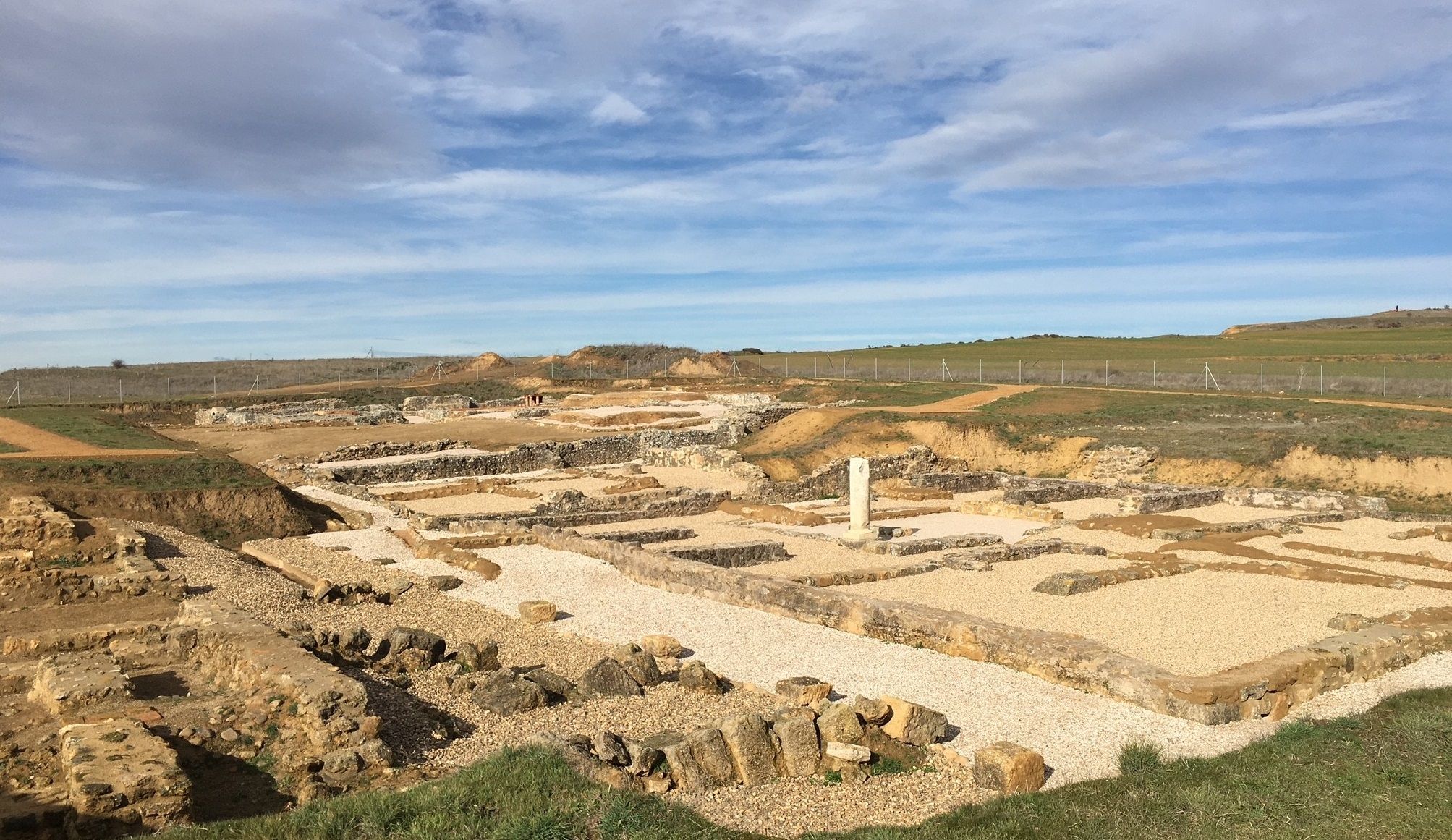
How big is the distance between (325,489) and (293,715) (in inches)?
819

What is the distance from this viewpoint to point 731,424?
39344mm

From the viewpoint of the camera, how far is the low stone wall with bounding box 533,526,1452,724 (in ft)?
30.2

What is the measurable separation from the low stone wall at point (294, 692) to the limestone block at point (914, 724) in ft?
14.2

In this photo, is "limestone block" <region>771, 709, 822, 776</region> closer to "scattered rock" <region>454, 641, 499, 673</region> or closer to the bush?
the bush

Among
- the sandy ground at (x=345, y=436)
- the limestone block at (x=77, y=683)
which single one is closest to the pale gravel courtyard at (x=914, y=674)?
the limestone block at (x=77, y=683)

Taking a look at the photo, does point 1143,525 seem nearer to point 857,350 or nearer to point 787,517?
point 787,517

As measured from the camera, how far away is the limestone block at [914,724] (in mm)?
8375

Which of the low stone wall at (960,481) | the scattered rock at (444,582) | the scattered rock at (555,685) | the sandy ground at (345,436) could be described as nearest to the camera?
the scattered rock at (555,685)

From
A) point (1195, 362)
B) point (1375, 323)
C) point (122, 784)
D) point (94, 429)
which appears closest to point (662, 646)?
point (122, 784)

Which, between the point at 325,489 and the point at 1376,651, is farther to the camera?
the point at 325,489

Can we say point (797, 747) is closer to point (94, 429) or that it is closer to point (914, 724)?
point (914, 724)

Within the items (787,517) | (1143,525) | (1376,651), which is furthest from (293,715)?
(1143,525)

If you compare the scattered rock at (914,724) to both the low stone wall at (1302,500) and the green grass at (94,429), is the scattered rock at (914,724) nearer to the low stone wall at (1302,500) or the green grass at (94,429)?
the low stone wall at (1302,500)

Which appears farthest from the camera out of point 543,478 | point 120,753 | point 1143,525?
point 543,478
